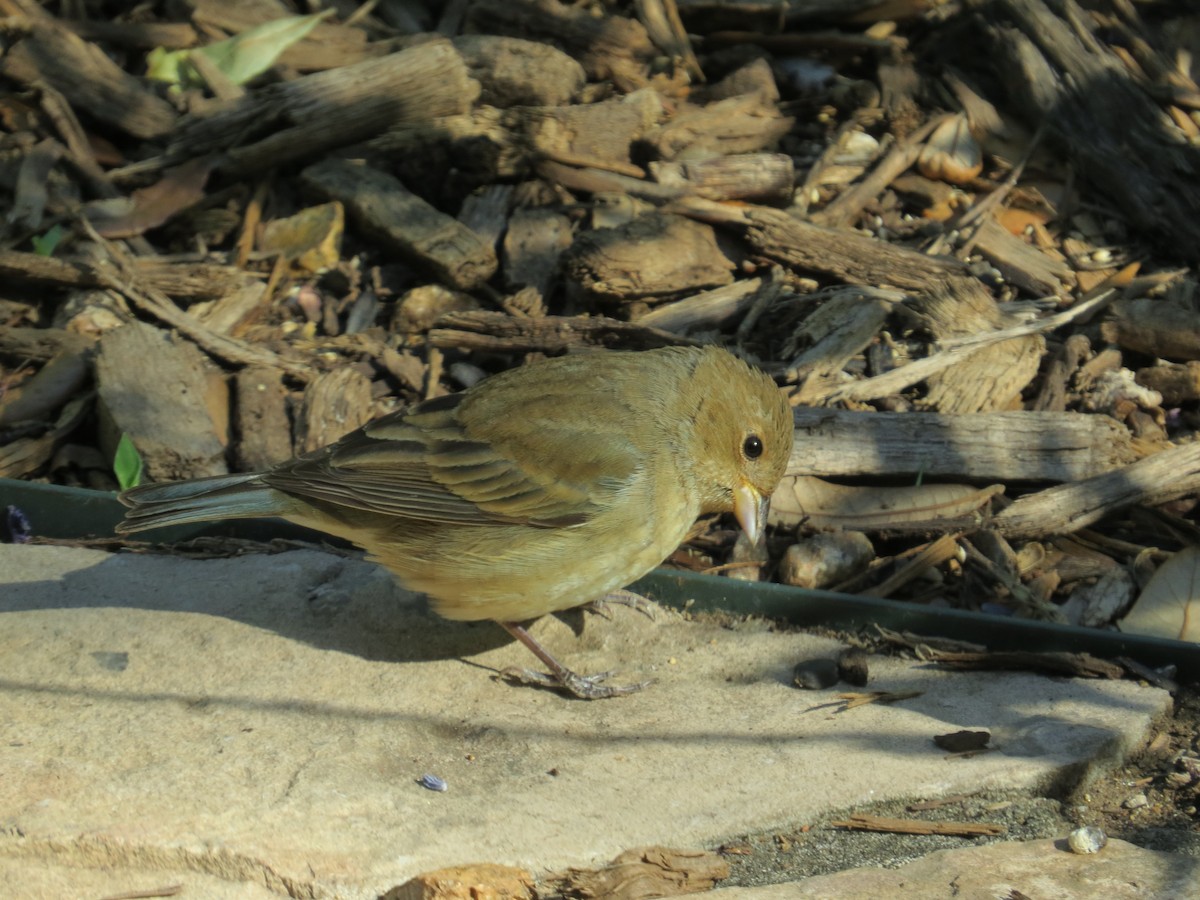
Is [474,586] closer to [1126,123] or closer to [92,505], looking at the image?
[92,505]

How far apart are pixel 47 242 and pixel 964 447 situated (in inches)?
163

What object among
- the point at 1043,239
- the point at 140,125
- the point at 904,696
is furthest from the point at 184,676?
the point at 1043,239

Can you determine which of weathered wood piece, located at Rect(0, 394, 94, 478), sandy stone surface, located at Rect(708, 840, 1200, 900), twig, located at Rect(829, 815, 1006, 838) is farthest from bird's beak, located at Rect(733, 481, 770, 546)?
weathered wood piece, located at Rect(0, 394, 94, 478)

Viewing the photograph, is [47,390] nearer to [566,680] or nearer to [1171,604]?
[566,680]

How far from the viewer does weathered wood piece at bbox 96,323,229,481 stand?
205 inches

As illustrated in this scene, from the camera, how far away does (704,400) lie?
4.70 m

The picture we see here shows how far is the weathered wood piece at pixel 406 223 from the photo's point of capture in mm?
6074

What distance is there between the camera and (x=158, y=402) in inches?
211


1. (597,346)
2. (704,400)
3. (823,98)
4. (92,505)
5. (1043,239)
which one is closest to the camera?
(704,400)

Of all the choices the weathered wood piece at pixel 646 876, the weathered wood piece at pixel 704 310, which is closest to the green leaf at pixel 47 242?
the weathered wood piece at pixel 704 310

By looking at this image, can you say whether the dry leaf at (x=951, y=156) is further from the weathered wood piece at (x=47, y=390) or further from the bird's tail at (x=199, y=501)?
the weathered wood piece at (x=47, y=390)

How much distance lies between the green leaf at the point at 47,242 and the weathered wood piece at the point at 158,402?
798 millimetres

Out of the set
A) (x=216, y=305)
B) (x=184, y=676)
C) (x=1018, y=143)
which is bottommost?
(x=184, y=676)

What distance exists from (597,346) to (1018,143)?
8.48 feet
